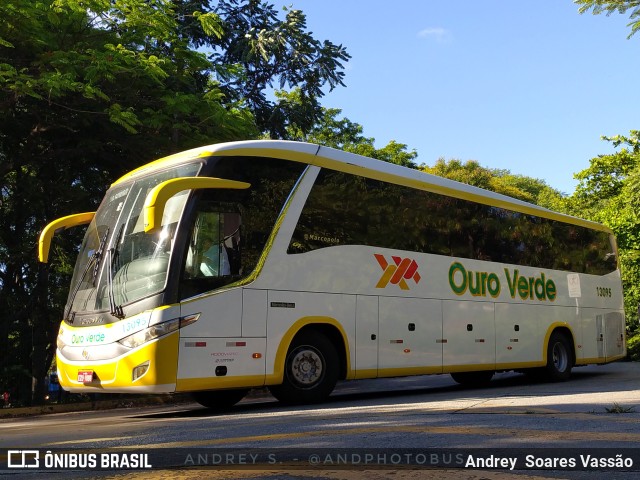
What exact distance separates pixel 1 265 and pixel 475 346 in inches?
478

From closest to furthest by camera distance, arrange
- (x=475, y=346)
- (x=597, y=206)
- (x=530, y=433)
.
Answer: (x=530, y=433) → (x=475, y=346) → (x=597, y=206)

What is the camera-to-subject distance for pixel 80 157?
16.2 m

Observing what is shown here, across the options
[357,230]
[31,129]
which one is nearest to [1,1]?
[31,129]

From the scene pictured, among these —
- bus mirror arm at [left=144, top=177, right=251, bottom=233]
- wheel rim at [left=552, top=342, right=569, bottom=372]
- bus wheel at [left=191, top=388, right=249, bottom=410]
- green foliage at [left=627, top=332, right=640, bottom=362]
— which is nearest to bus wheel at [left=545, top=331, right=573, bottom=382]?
wheel rim at [left=552, top=342, right=569, bottom=372]

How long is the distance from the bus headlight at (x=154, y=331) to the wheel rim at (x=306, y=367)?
6.32 ft

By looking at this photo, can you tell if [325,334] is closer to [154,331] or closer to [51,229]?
[154,331]

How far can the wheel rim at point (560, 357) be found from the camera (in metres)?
15.2

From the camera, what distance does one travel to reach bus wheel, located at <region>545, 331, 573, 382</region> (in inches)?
586

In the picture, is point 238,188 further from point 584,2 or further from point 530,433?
point 584,2

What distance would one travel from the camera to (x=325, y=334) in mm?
10328

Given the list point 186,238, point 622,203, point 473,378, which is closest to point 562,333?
point 473,378

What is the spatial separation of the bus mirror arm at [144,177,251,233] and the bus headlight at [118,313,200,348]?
117 centimetres

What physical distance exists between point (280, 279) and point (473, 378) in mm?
7483

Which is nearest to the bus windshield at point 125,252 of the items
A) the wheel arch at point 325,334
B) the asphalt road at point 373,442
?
the asphalt road at point 373,442
